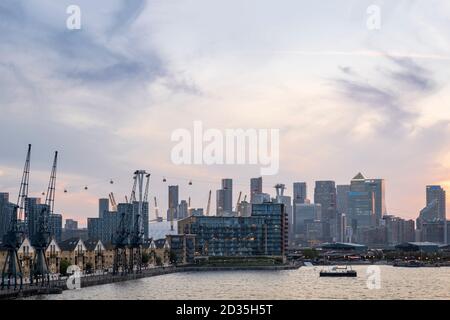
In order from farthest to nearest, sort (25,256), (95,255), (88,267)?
(95,255) → (88,267) → (25,256)

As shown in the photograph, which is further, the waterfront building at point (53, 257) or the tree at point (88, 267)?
the tree at point (88, 267)

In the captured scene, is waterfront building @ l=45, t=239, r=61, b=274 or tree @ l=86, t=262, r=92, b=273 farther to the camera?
tree @ l=86, t=262, r=92, b=273

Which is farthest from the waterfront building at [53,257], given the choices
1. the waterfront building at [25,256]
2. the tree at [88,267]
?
the tree at [88,267]

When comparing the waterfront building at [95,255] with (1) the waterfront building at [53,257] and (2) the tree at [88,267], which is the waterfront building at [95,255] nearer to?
(2) the tree at [88,267]

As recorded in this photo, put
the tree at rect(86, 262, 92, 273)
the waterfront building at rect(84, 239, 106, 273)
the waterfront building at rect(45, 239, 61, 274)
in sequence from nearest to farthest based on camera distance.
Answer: the waterfront building at rect(45, 239, 61, 274), the tree at rect(86, 262, 92, 273), the waterfront building at rect(84, 239, 106, 273)

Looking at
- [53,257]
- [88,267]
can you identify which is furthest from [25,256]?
[88,267]

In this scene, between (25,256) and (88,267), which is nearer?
(25,256)

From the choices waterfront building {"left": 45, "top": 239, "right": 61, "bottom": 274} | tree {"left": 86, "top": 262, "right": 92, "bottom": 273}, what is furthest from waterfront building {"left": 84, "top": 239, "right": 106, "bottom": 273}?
waterfront building {"left": 45, "top": 239, "right": 61, "bottom": 274}

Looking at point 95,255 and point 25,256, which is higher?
point 25,256

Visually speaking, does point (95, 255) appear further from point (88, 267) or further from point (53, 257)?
point (53, 257)

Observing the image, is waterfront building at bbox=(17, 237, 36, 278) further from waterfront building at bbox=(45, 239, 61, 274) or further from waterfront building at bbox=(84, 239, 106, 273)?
waterfront building at bbox=(84, 239, 106, 273)

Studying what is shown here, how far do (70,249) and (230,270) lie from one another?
68245mm
